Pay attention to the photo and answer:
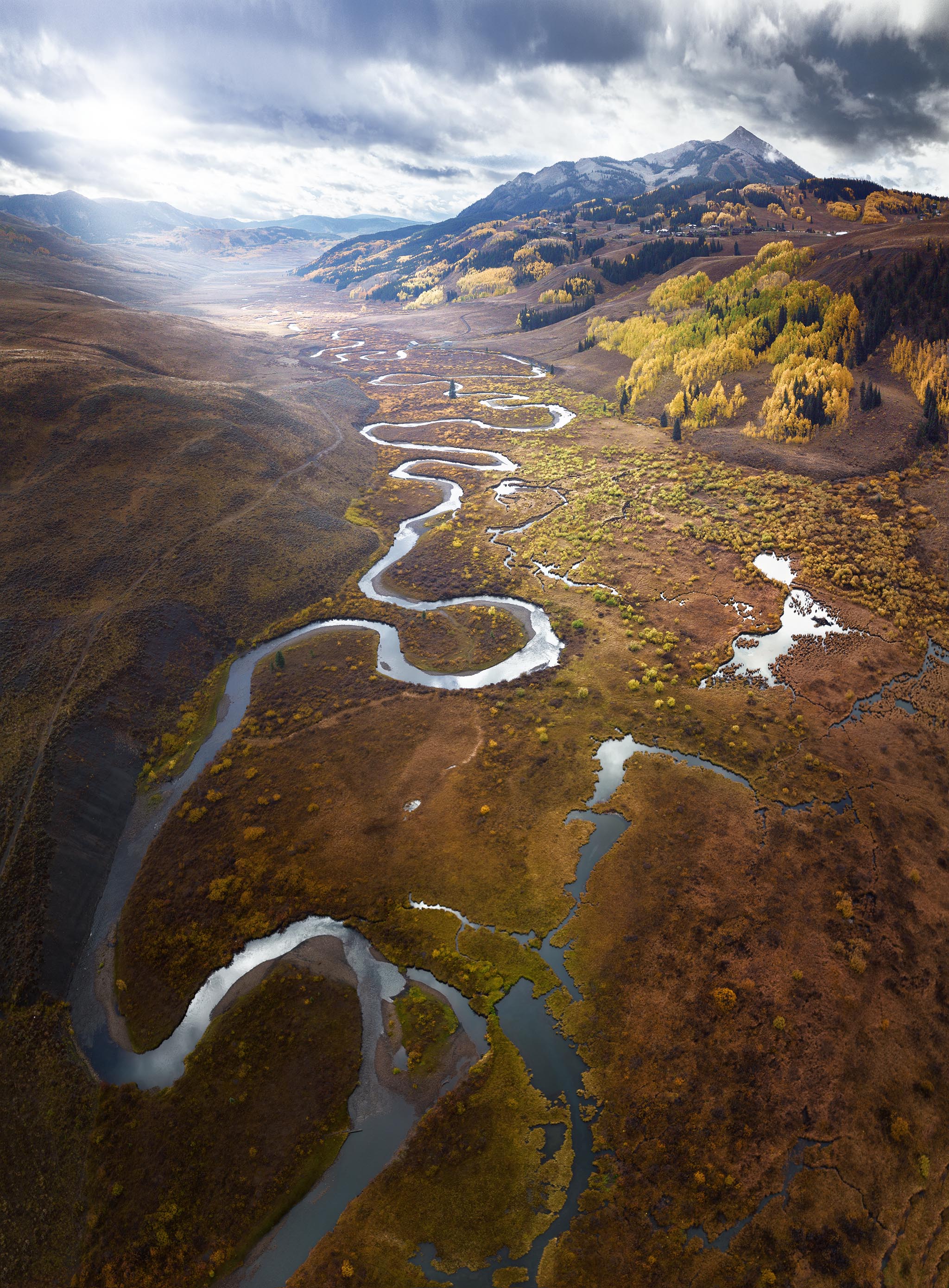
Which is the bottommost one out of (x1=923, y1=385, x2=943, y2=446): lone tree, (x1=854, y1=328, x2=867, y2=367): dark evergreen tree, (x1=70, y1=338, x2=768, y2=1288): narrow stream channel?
(x1=70, y1=338, x2=768, y2=1288): narrow stream channel

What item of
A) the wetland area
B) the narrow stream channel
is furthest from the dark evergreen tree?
the narrow stream channel

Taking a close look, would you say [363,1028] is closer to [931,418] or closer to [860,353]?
[931,418]

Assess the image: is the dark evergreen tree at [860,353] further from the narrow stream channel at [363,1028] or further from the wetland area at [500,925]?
the narrow stream channel at [363,1028]

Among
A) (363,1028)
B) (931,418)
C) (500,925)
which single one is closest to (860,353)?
(931,418)

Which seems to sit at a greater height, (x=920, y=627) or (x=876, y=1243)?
(x=920, y=627)

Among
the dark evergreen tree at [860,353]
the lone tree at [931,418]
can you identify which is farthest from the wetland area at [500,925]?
the dark evergreen tree at [860,353]

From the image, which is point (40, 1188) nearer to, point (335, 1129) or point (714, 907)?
point (335, 1129)

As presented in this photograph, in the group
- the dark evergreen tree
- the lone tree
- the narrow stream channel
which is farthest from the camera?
the dark evergreen tree

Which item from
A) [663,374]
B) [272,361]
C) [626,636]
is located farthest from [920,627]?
[272,361]

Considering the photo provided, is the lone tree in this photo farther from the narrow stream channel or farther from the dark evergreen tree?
the narrow stream channel

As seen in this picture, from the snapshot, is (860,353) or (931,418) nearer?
(931,418)

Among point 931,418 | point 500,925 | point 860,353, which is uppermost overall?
point 860,353
